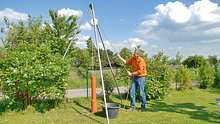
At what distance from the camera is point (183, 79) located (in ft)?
48.8

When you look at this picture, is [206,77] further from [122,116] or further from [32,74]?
[32,74]

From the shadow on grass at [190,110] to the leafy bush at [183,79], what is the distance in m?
4.45

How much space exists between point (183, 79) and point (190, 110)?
5.86 m

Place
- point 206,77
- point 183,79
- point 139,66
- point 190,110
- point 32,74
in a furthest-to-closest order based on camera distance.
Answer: point 206,77 → point 183,79 → point 190,110 → point 139,66 → point 32,74

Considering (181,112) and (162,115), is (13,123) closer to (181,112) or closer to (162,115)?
(162,115)

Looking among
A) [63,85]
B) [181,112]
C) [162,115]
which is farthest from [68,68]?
[181,112]

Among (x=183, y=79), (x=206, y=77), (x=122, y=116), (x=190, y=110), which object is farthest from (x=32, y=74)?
(x=206, y=77)

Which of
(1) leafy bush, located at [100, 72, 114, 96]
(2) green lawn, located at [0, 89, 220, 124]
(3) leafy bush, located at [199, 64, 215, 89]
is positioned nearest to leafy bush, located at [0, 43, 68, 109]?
(2) green lawn, located at [0, 89, 220, 124]

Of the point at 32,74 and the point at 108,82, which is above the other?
the point at 32,74

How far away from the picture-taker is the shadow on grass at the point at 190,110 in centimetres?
796

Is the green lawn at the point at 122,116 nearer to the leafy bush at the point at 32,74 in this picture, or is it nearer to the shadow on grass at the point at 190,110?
the shadow on grass at the point at 190,110

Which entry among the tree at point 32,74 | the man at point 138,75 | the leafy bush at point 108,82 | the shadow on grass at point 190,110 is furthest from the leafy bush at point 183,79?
the tree at point 32,74

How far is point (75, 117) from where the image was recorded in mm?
Answer: 7758

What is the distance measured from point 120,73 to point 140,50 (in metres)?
2.54
